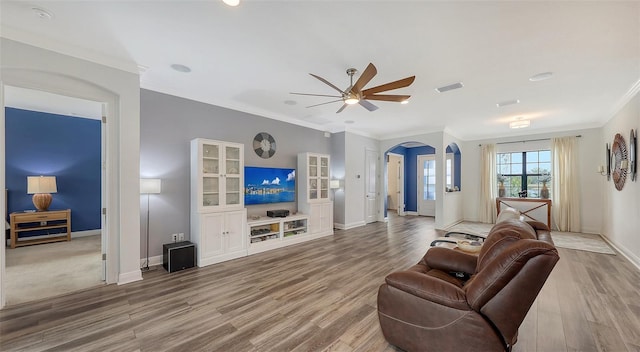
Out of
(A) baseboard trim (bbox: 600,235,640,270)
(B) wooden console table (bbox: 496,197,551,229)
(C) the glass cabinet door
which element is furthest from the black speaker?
(B) wooden console table (bbox: 496,197,551,229)

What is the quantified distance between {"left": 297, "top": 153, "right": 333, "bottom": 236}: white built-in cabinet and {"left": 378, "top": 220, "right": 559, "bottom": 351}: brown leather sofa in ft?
12.1

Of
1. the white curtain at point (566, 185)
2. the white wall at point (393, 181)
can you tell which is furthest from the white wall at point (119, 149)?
the white curtain at point (566, 185)

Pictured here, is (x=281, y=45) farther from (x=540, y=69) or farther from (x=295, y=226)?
(x=295, y=226)

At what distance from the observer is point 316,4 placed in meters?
2.07

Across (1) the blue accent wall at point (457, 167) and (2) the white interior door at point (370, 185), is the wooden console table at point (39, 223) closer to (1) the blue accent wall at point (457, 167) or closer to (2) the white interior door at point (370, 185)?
(2) the white interior door at point (370, 185)

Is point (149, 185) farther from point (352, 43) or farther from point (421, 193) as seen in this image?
point (421, 193)

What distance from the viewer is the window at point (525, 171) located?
6.86 meters

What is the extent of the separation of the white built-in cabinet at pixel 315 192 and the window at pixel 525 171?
5.40m

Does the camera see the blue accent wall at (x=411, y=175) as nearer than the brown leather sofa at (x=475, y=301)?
No

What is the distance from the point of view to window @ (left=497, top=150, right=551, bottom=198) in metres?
6.86

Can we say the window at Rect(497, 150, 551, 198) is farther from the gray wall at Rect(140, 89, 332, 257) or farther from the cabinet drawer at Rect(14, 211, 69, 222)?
the cabinet drawer at Rect(14, 211, 69, 222)

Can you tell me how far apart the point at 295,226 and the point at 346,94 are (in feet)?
10.6

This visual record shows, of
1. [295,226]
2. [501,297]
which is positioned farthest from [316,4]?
[295,226]

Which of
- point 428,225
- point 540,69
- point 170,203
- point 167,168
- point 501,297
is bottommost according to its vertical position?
point 428,225
